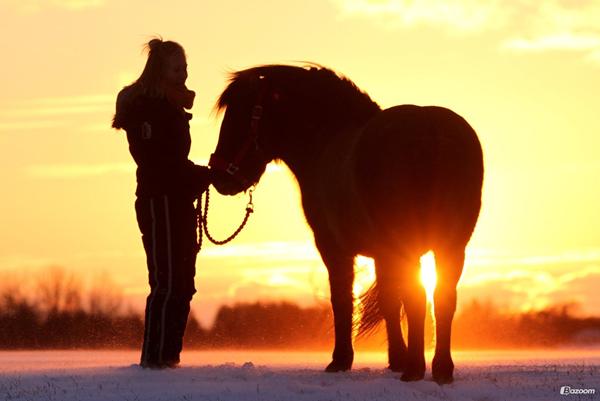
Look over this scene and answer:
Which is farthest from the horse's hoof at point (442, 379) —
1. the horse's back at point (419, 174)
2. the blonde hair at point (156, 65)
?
the blonde hair at point (156, 65)

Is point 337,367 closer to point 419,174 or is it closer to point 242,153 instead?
point 242,153

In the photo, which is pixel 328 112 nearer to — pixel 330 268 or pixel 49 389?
pixel 330 268

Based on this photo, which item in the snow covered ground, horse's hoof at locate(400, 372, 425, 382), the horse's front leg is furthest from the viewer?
the horse's front leg

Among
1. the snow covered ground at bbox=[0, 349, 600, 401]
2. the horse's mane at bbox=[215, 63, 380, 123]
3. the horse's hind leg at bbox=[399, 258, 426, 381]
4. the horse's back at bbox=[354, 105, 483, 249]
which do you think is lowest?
the snow covered ground at bbox=[0, 349, 600, 401]

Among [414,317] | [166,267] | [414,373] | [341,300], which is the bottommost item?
[414,373]

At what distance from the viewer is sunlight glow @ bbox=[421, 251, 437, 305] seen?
1044 cm

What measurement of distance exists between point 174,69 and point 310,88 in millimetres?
1260

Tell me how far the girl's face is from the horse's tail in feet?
8.66

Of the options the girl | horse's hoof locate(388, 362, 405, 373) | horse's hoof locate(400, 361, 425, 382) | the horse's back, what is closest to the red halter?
the girl

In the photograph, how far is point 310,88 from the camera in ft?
37.1

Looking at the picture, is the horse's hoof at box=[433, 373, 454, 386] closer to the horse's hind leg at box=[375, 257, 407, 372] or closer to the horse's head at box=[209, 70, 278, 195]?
the horse's hind leg at box=[375, 257, 407, 372]

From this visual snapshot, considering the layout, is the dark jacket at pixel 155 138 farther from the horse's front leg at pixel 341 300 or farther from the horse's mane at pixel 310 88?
the horse's front leg at pixel 341 300

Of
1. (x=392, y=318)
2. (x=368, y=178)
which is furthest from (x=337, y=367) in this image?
(x=368, y=178)

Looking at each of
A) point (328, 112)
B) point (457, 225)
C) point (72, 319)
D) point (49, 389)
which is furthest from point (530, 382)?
point (72, 319)
